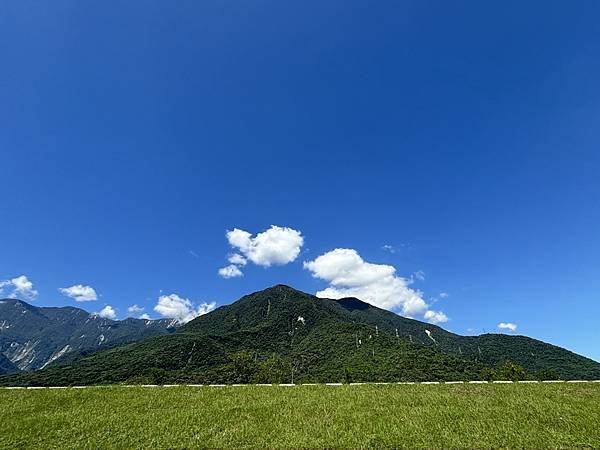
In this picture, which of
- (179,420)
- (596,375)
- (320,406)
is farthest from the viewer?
(596,375)

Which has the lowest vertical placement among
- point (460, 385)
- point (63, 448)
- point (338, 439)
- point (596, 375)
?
point (63, 448)

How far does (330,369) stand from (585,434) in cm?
15170

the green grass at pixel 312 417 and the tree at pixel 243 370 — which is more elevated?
the tree at pixel 243 370

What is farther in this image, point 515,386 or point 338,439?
point 515,386

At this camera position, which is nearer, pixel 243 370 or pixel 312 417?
pixel 312 417

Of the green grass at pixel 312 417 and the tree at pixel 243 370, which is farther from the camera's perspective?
the tree at pixel 243 370

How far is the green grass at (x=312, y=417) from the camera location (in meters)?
11.4

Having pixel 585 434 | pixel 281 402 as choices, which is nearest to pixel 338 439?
pixel 281 402

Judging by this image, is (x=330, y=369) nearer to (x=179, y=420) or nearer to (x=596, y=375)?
(x=596, y=375)

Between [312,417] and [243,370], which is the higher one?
[243,370]

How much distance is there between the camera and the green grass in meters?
11.4

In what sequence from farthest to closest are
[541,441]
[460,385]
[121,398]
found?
[460,385] → [121,398] → [541,441]

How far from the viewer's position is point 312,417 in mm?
13398

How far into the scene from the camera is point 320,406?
14586 millimetres
